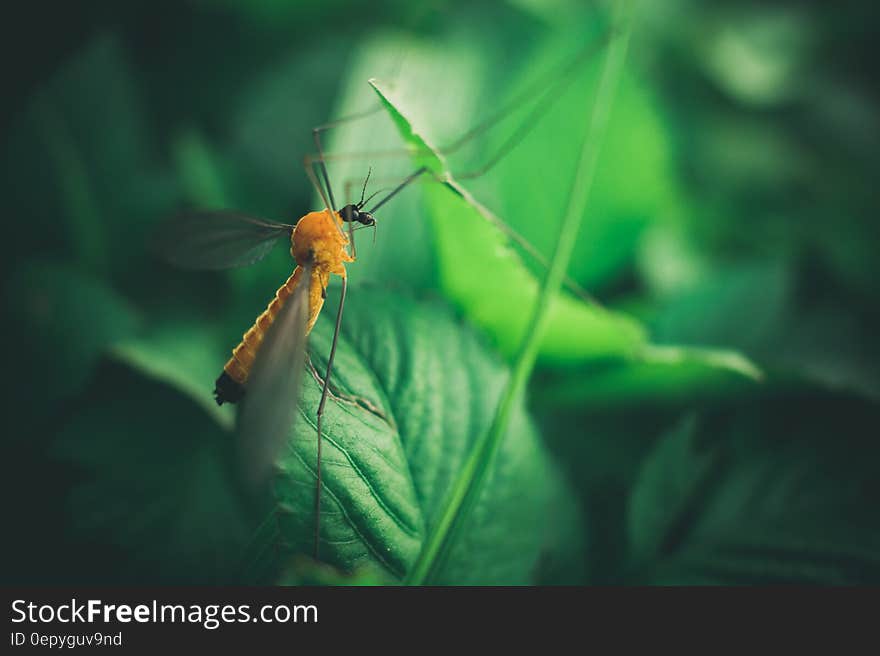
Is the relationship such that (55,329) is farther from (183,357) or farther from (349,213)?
(349,213)

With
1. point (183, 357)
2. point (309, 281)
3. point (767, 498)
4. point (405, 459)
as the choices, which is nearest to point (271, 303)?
point (309, 281)

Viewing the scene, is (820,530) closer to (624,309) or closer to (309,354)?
(624,309)

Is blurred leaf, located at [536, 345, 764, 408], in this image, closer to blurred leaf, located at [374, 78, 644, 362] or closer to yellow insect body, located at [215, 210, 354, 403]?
blurred leaf, located at [374, 78, 644, 362]

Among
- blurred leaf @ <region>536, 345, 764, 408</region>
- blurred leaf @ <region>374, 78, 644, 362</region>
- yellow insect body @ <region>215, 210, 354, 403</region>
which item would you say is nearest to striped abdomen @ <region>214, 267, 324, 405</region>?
yellow insect body @ <region>215, 210, 354, 403</region>

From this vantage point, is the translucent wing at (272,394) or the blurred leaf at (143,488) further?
the blurred leaf at (143,488)

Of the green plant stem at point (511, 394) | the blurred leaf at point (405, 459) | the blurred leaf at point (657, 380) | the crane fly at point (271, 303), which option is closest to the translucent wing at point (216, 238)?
the crane fly at point (271, 303)

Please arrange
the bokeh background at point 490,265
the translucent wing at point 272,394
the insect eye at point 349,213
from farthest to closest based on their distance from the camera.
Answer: the bokeh background at point 490,265 < the insect eye at point 349,213 < the translucent wing at point 272,394

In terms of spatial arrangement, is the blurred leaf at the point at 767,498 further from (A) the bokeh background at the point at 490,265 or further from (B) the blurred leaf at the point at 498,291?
(B) the blurred leaf at the point at 498,291

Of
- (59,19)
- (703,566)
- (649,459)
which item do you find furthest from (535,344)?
(59,19)
